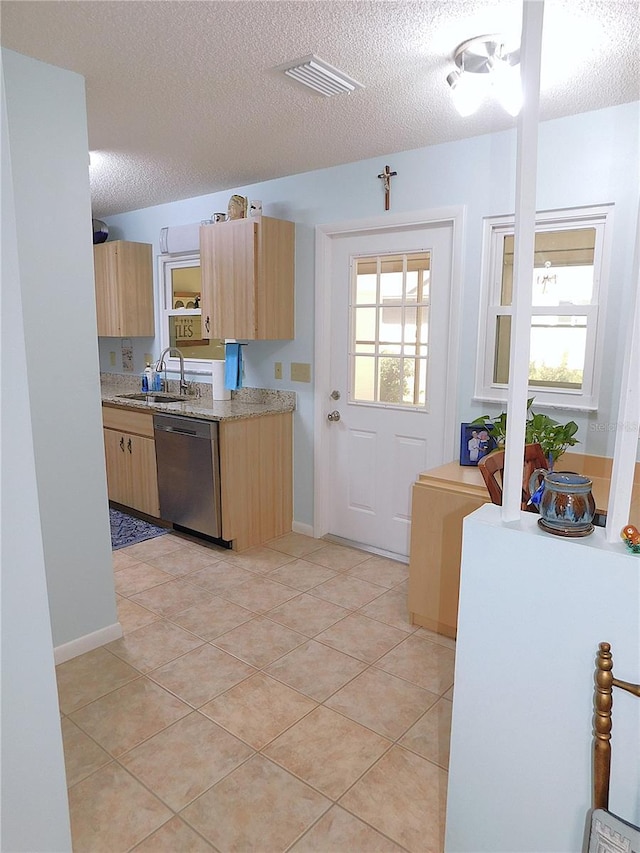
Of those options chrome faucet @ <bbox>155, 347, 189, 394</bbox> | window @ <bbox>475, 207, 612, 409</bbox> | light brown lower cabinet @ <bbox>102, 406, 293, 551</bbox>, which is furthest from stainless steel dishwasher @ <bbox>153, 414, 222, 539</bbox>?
window @ <bbox>475, 207, 612, 409</bbox>

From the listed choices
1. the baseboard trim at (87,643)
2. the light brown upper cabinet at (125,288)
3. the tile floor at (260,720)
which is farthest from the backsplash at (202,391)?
the baseboard trim at (87,643)

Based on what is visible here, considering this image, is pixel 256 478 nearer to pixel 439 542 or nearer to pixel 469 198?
pixel 439 542

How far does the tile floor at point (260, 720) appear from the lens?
5.50 feet

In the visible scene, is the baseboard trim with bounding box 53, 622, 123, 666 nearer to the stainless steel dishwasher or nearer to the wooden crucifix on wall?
the stainless steel dishwasher

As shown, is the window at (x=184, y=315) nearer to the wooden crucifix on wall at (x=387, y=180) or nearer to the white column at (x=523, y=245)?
the wooden crucifix on wall at (x=387, y=180)

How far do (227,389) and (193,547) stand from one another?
116 centimetres

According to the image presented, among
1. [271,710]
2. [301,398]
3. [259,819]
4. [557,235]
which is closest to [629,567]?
[259,819]

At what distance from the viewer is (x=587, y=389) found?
8.85ft

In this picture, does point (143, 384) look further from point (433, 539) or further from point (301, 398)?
point (433, 539)

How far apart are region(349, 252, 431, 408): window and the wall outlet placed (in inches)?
12.2

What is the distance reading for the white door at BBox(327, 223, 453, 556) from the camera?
328 cm

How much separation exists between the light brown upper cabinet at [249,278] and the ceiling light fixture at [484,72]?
162cm

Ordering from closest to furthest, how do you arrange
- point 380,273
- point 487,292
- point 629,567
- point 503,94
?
point 629,567 < point 503,94 < point 487,292 < point 380,273

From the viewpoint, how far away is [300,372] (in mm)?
3869
